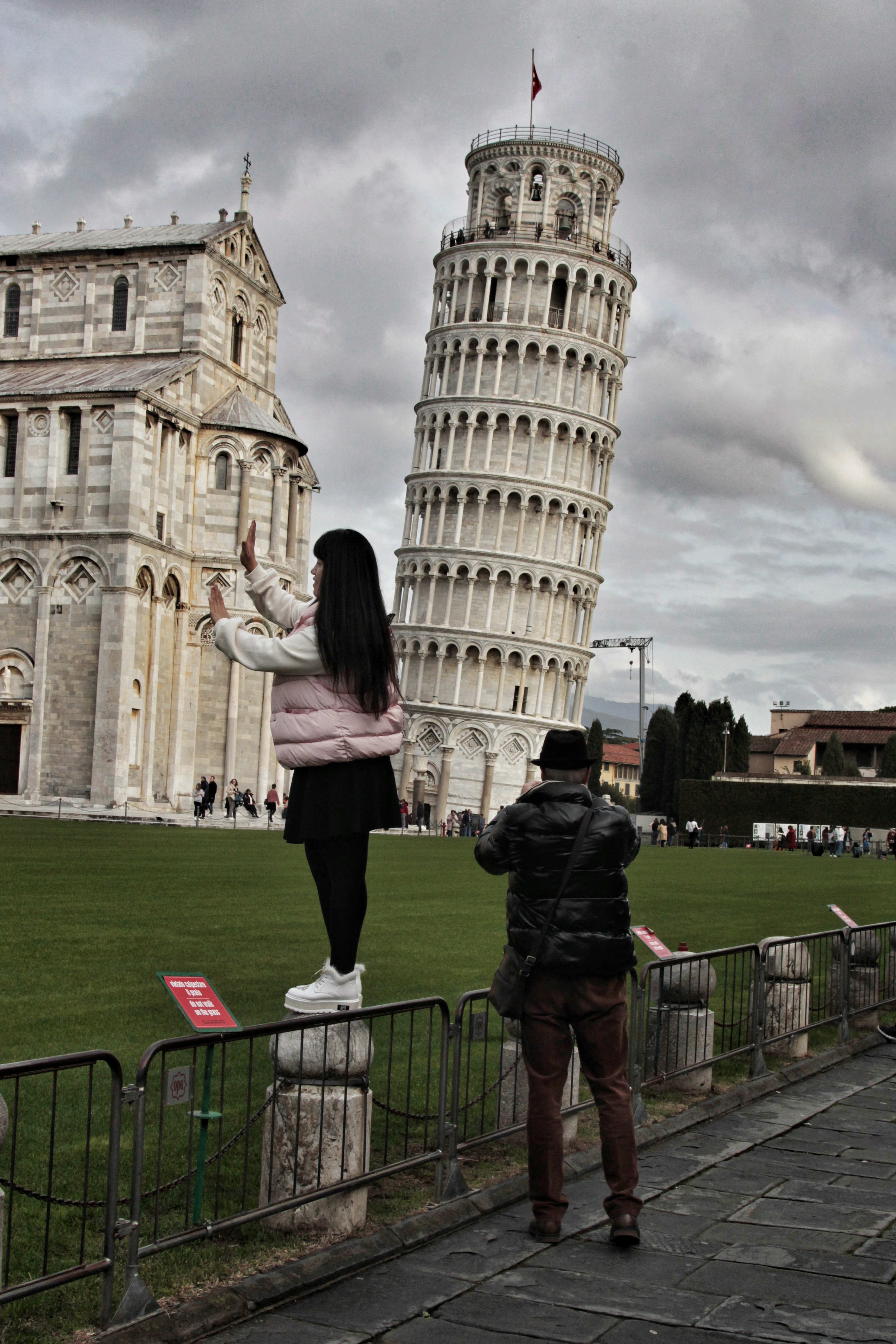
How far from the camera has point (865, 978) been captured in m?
12.2

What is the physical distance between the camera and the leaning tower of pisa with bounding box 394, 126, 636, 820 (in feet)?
242

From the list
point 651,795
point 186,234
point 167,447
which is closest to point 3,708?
point 167,447

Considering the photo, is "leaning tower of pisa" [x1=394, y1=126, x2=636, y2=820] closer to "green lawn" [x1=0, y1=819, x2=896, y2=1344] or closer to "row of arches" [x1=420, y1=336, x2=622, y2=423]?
"row of arches" [x1=420, y1=336, x2=622, y2=423]

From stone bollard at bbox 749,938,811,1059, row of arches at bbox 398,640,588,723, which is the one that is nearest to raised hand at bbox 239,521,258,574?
stone bollard at bbox 749,938,811,1059

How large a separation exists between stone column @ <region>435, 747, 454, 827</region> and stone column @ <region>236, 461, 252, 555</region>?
85.2ft

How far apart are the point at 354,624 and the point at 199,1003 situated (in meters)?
1.71

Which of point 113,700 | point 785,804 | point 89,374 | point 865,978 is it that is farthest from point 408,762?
point 865,978

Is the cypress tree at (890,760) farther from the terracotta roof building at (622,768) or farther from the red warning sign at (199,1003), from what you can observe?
the red warning sign at (199,1003)

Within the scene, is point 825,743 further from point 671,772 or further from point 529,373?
point 529,373

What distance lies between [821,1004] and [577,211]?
231ft

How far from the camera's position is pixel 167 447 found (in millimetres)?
47375

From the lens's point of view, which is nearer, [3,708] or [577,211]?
[3,708]

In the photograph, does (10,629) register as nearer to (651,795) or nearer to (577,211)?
(577,211)

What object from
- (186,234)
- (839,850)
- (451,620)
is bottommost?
(839,850)
